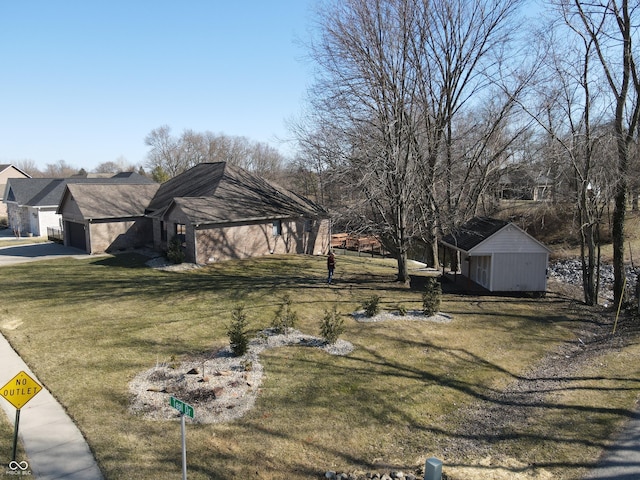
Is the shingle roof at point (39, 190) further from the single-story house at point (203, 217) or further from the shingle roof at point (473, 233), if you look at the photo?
the shingle roof at point (473, 233)

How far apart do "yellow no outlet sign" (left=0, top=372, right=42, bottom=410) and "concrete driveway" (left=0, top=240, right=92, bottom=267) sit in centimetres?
2316

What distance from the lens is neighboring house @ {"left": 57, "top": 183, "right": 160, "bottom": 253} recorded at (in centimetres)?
2964

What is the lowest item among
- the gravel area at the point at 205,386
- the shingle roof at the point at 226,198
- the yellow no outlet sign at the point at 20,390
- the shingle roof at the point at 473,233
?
the gravel area at the point at 205,386

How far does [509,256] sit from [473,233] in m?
2.13

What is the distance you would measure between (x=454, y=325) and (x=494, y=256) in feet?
19.7

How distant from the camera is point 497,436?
945cm

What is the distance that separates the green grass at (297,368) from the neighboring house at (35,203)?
2079 cm

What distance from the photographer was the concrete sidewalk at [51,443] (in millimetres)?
7555

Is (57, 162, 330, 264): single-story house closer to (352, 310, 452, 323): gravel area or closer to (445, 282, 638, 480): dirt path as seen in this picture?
(352, 310, 452, 323): gravel area

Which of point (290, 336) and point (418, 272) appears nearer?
point (290, 336)

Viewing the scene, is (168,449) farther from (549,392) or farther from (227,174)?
(227,174)

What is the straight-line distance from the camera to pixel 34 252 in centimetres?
3089

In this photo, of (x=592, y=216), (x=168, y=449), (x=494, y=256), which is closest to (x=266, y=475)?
(x=168, y=449)

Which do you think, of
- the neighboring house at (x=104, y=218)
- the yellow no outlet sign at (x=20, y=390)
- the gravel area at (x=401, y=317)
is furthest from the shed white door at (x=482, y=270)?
the neighboring house at (x=104, y=218)
